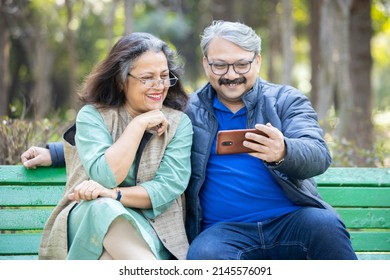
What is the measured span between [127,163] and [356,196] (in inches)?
61.4

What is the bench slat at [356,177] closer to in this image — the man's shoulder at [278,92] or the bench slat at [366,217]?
the bench slat at [366,217]

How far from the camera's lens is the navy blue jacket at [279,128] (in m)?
3.72

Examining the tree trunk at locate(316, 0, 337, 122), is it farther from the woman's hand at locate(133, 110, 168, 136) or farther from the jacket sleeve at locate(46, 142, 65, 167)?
the woman's hand at locate(133, 110, 168, 136)

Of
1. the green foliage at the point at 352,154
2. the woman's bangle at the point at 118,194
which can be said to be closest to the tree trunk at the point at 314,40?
the green foliage at the point at 352,154

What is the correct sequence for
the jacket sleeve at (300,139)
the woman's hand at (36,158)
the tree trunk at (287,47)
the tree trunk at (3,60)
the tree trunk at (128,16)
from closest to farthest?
the jacket sleeve at (300,139) → the woman's hand at (36,158) → the tree trunk at (128,16) → the tree trunk at (287,47) → the tree trunk at (3,60)

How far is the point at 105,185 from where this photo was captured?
12.0 ft

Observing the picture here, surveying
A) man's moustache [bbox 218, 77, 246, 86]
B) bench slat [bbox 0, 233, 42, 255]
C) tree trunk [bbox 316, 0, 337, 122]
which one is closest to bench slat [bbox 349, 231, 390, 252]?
man's moustache [bbox 218, 77, 246, 86]

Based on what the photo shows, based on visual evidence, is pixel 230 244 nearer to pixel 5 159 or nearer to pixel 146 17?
pixel 5 159

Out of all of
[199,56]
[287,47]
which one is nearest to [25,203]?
[287,47]

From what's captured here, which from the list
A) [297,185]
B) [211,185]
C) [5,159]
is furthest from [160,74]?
[5,159]

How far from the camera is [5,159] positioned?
17.3ft

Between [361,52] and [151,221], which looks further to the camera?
[361,52]

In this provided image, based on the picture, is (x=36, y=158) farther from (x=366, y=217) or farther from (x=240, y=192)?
(x=366, y=217)

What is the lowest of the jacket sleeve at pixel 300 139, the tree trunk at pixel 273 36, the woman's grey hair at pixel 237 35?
the tree trunk at pixel 273 36
